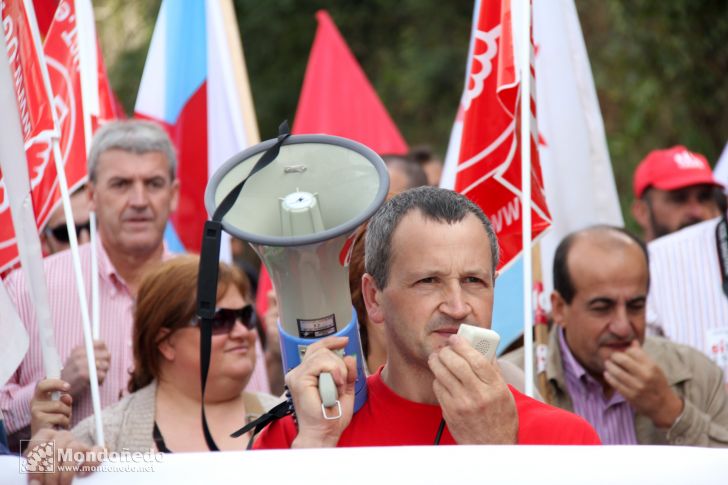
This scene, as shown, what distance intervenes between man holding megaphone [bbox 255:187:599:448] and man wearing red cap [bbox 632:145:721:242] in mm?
4018

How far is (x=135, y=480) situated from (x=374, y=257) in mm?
803

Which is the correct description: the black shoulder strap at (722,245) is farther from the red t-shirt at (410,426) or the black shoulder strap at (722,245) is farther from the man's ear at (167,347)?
the red t-shirt at (410,426)

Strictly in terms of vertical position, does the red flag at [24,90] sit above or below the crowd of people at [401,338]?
above

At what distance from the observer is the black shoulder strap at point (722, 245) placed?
5441mm

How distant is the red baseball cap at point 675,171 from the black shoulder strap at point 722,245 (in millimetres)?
1163

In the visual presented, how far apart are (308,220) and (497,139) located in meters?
1.43

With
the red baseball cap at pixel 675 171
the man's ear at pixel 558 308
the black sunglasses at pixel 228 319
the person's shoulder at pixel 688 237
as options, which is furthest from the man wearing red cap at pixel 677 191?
the black sunglasses at pixel 228 319

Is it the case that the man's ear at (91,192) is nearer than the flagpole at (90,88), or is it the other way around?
the flagpole at (90,88)

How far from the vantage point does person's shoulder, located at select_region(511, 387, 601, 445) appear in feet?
8.74

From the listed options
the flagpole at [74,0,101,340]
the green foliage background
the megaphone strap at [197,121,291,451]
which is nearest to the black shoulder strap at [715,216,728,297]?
the flagpole at [74,0,101,340]

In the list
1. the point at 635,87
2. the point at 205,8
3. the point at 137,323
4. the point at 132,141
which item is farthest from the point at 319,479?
the point at 635,87

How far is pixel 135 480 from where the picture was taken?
252 centimetres

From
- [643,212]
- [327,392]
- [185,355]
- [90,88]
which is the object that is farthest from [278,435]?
[643,212]

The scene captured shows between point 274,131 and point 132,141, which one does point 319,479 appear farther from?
point 274,131
